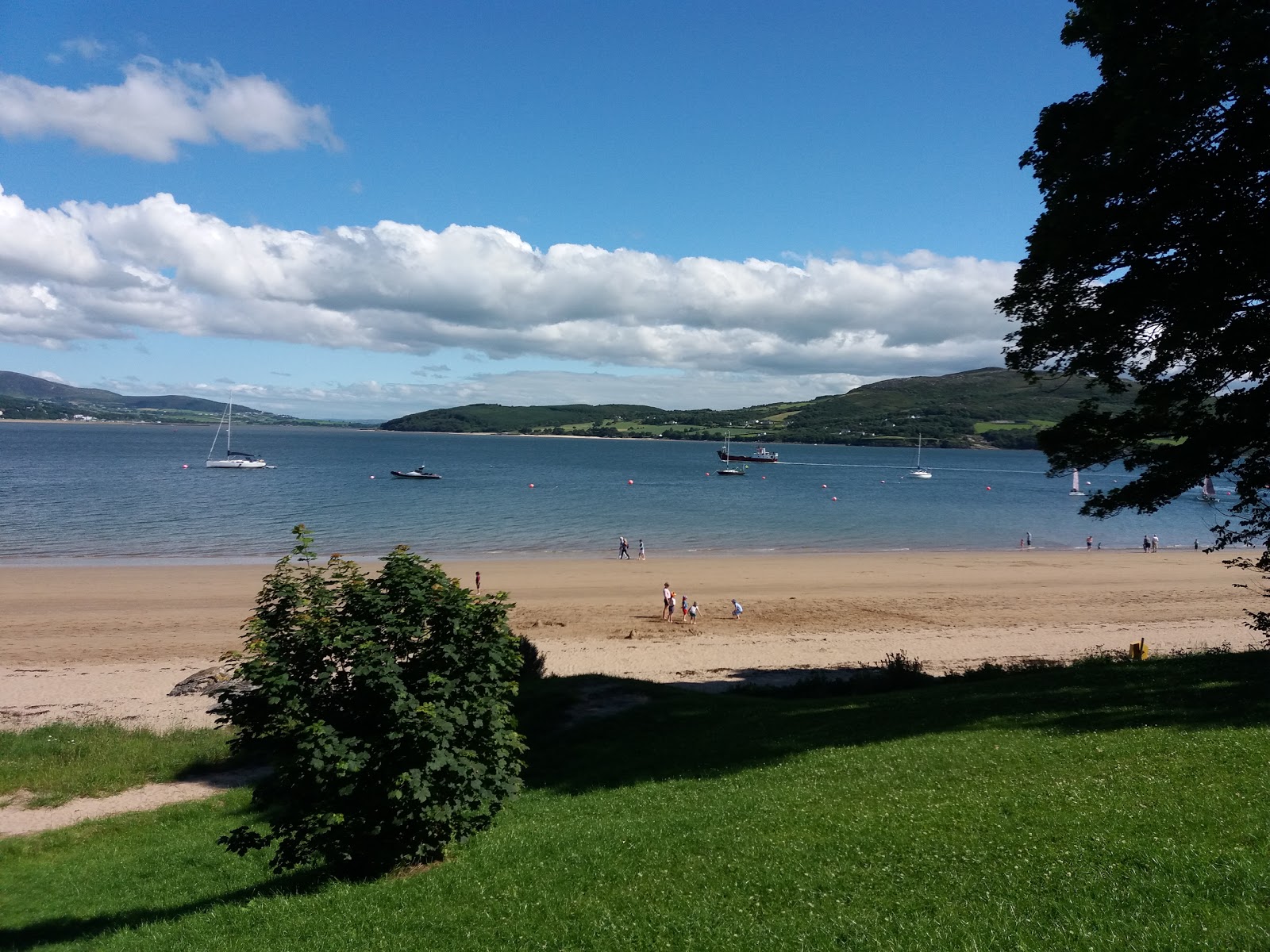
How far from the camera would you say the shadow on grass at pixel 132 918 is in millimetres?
7984

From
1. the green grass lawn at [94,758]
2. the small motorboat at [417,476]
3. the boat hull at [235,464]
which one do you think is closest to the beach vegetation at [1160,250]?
the green grass lawn at [94,758]

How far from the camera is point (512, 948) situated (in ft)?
20.0

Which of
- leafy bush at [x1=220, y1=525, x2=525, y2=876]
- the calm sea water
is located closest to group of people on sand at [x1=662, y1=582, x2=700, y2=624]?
the calm sea water

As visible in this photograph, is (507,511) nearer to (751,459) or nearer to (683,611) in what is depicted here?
(683,611)

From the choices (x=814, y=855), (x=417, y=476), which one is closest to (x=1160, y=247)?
(x=814, y=855)

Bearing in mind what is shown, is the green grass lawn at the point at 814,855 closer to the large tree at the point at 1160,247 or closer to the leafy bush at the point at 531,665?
the large tree at the point at 1160,247

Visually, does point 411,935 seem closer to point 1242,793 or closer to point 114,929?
point 114,929

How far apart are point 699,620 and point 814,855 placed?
2325 centimetres

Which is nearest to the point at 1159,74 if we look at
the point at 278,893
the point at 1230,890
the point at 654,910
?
the point at 1230,890

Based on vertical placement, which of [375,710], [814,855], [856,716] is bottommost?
[856,716]

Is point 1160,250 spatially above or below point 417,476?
above

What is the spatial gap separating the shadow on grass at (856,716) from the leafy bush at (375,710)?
411 centimetres

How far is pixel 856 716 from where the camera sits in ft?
44.0

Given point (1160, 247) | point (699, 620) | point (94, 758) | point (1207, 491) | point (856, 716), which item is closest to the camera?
point (1160, 247)
